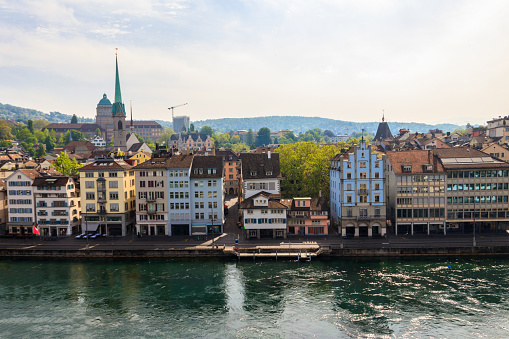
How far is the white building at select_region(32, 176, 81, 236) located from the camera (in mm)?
94750

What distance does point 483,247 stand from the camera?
79.8m

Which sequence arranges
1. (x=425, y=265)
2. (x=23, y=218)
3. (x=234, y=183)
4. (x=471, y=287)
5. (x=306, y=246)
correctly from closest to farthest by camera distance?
(x=471, y=287) → (x=425, y=265) → (x=306, y=246) → (x=23, y=218) → (x=234, y=183)

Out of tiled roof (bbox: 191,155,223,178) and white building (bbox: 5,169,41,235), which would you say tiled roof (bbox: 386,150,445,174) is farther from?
white building (bbox: 5,169,41,235)

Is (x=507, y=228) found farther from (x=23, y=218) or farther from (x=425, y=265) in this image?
(x=23, y=218)

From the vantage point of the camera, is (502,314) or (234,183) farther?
(234,183)

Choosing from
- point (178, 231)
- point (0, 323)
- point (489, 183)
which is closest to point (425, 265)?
point (489, 183)

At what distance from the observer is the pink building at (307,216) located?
298 feet

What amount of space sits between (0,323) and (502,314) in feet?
211

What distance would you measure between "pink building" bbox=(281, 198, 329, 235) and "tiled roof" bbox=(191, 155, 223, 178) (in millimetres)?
15592

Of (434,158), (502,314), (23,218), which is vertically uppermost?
(434,158)

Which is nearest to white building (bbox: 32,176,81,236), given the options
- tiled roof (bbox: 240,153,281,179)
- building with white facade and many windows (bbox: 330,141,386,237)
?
tiled roof (bbox: 240,153,281,179)

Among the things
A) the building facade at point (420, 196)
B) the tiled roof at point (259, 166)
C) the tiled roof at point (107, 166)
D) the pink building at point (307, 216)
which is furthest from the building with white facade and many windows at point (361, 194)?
the tiled roof at point (107, 166)

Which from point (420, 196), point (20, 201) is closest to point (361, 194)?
point (420, 196)

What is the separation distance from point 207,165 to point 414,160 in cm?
4495
